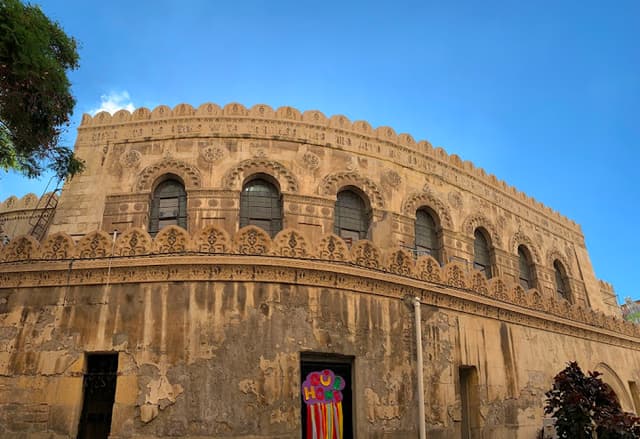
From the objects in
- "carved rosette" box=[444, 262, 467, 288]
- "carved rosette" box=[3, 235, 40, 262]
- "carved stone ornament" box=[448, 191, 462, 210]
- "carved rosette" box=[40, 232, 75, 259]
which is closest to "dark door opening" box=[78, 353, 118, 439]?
"carved rosette" box=[40, 232, 75, 259]

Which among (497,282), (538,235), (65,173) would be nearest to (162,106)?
(65,173)

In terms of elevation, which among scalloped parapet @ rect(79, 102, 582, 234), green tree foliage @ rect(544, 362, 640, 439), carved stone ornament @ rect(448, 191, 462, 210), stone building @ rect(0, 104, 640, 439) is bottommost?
green tree foliage @ rect(544, 362, 640, 439)

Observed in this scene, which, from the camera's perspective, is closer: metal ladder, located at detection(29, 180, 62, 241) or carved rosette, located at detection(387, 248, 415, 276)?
carved rosette, located at detection(387, 248, 415, 276)

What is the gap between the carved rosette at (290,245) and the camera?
9.75m

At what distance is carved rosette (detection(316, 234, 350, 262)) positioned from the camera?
9992mm

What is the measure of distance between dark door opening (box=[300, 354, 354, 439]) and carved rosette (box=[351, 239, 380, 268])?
182 centimetres

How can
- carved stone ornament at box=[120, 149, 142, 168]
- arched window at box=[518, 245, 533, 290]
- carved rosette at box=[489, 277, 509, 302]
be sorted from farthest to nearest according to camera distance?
arched window at box=[518, 245, 533, 290] → carved stone ornament at box=[120, 149, 142, 168] → carved rosette at box=[489, 277, 509, 302]

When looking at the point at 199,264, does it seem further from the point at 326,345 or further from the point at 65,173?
the point at 65,173

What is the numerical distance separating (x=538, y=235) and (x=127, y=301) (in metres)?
15.3

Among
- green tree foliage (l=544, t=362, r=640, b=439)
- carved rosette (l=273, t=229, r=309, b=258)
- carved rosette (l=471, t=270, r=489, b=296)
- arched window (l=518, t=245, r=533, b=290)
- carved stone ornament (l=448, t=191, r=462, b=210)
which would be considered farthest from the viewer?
arched window (l=518, t=245, r=533, b=290)

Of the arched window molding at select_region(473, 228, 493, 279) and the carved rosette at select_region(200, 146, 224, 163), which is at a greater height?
the carved rosette at select_region(200, 146, 224, 163)

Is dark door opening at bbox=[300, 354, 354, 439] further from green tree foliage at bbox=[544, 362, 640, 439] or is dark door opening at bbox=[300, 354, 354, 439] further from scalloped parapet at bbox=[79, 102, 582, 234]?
scalloped parapet at bbox=[79, 102, 582, 234]

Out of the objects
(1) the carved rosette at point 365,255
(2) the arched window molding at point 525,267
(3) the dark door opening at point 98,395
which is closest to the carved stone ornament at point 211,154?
(1) the carved rosette at point 365,255

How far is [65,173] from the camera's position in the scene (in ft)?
37.6
